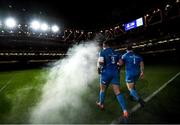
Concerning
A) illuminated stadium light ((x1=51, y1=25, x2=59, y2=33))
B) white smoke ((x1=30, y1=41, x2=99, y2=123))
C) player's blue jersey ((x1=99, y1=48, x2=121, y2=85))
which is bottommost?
white smoke ((x1=30, y1=41, x2=99, y2=123))

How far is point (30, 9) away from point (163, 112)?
3336 centimetres

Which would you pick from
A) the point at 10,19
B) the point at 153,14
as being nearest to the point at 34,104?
the point at 10,19

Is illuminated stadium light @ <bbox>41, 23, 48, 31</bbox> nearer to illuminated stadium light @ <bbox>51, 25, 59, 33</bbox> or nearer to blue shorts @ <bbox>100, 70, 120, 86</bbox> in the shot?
illuminated stadium light @ <bbox>51, 25, 59, 33</bbox>

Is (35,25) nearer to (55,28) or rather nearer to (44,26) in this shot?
(44,26)

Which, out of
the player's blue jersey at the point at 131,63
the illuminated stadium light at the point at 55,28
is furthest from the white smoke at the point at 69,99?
the illuminated stadium light at the point at 55,28

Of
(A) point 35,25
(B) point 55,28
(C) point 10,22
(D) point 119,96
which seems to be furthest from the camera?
(B) point 55,28

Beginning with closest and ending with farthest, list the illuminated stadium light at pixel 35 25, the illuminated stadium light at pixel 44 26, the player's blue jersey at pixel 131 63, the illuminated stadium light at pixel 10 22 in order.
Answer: the player's blue jersey at pixel 131 63
the illuminated stadium light at pixel 10 22
the illuminated stadium light at pixel 35 25
the illuminated stadium light at pixel 44 26

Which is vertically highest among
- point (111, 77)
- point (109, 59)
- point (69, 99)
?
point (109, 59)

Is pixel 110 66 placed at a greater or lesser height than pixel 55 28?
lesser

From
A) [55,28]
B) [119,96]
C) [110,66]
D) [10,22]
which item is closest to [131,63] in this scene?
[110,66]

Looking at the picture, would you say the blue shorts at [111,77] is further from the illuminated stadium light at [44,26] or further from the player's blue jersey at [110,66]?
the illuminated stadium light at [44,26]

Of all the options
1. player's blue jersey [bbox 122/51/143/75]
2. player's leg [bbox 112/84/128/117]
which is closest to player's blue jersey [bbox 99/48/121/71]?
player's leg [bbox 112/84/128/117]

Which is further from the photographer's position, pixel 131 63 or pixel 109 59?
pixel 131 63

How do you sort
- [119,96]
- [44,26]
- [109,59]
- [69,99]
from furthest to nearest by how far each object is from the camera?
[44,26], [69,99], [109,59], [119,96]
